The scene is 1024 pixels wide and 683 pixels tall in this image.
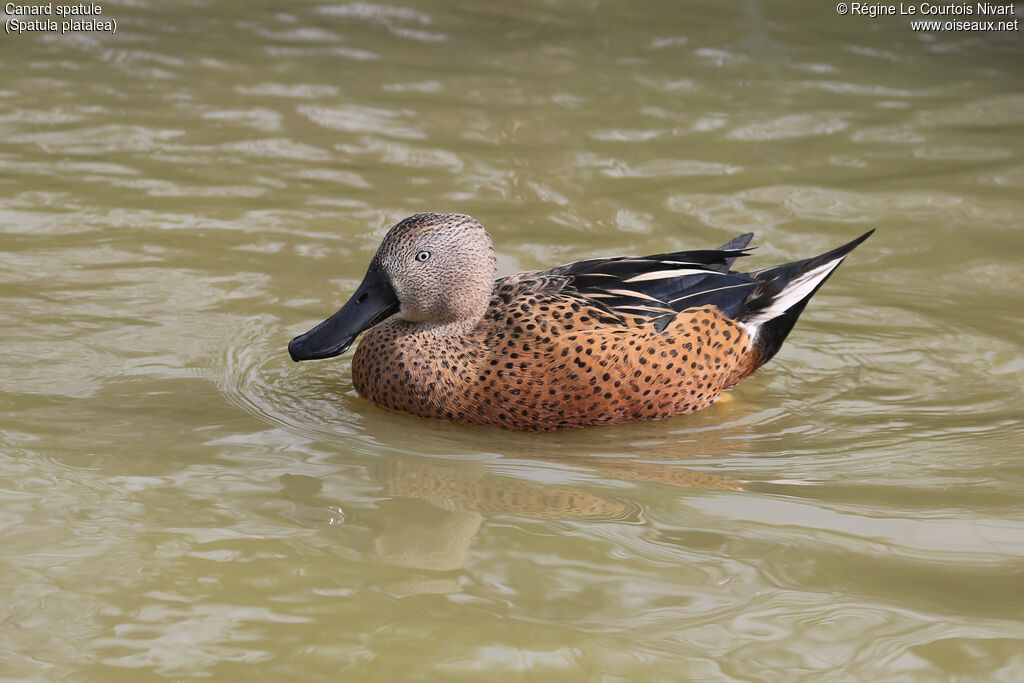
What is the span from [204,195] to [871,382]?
386 cm

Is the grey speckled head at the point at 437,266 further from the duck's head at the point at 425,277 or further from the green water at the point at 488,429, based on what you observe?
the green water at the point at 488,429

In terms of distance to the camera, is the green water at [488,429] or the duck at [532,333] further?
the duck at [532,333]

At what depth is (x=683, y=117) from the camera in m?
8.84

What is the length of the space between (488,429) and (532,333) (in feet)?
1.29

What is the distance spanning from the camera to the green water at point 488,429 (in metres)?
3.29

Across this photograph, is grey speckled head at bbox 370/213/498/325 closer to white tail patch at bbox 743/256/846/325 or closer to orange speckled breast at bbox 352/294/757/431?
orange speckled breast at bbox 352/294/757/431

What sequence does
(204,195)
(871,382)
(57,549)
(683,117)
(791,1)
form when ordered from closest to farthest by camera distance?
1. (57,549)
2. (871,382)
3. (204,195)
4. (683,117)
5. (791,1)

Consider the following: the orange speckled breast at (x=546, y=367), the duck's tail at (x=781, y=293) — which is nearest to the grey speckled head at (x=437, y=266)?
the orange speckled breast at (x=546, y=367)

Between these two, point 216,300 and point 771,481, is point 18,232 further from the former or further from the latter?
point 771,481

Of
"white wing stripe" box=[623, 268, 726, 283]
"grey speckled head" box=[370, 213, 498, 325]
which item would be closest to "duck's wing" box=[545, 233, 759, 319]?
"white wing stripe" box=[623, 268, 726, 283]

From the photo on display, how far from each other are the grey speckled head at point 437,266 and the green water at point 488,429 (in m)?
0.46

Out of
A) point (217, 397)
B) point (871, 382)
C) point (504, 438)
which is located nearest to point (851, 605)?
point (504, 438)

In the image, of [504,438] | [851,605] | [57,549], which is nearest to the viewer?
[851,605]

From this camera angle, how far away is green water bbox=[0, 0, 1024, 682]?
329 cm
